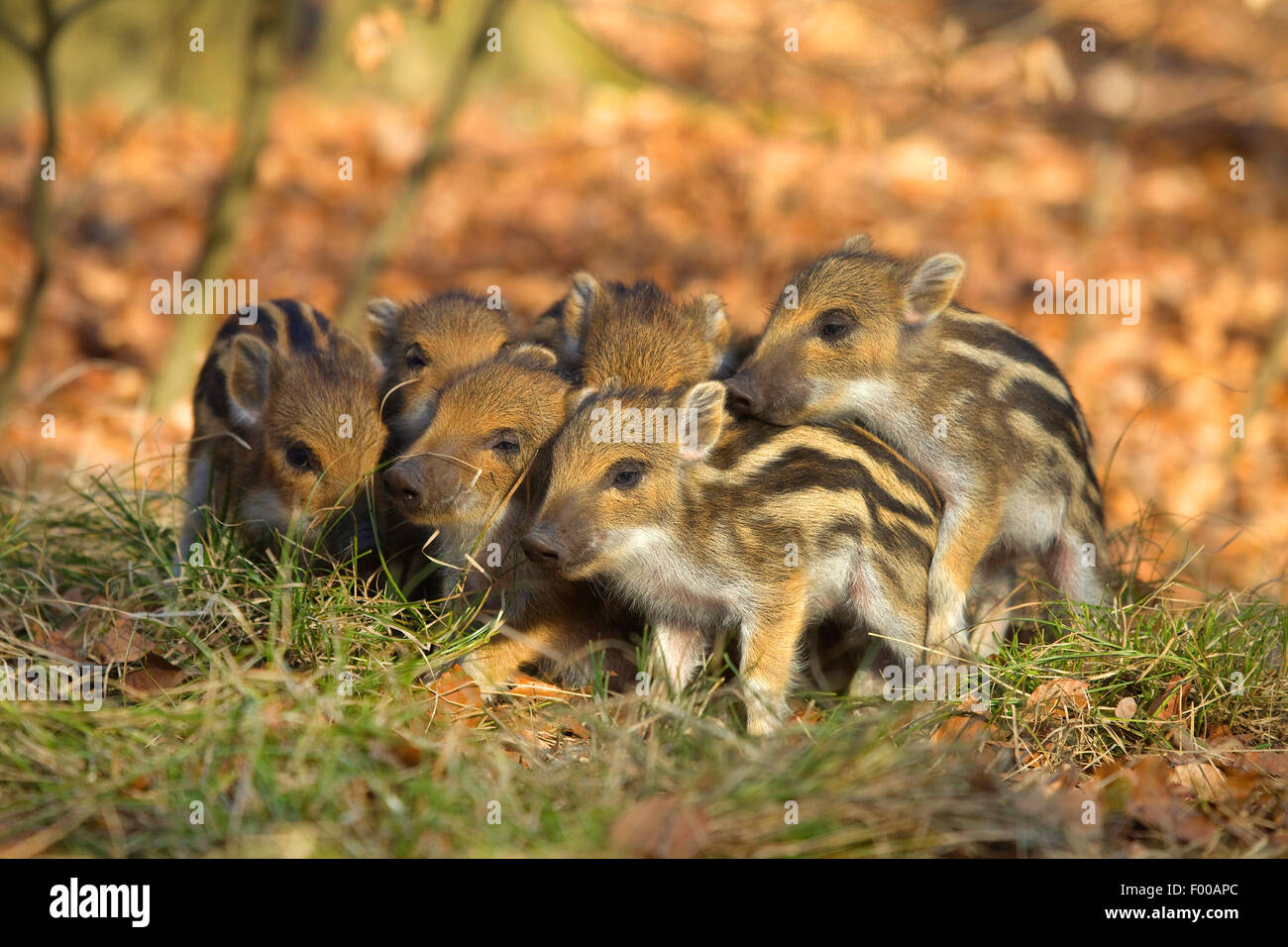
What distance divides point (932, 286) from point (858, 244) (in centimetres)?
50

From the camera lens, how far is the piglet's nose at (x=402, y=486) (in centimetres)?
400

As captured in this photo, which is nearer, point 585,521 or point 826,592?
point 585,521

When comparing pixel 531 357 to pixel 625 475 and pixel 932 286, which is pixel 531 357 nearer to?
pixel 625 475

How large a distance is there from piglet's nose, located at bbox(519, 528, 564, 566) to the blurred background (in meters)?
4.51

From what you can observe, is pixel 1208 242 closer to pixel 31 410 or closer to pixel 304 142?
pixel 304 142

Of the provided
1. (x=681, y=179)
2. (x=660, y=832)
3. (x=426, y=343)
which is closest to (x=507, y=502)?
(x=426, y=343)

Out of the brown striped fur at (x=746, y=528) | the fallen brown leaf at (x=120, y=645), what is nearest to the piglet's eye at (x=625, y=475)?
the brown striped fur at (x=746, y=528)

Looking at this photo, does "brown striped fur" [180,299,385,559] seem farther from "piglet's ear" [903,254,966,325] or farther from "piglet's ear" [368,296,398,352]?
"piglet's ear" [903,254,966,325]

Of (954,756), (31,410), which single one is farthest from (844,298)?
(31,410)

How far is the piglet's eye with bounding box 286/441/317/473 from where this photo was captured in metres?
4.56

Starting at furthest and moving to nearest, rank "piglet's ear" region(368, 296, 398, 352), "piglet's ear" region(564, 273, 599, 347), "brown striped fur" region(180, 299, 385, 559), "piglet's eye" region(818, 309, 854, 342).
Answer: "piglet's ear" region(368, 296, 398, 352), "piglet's ear" region(564, 273, 599, 347), "piglet's eye" region(818, 309, 854, 342), "brown striped fur" region(180, 299, 385, 559)

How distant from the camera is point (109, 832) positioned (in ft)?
10.6

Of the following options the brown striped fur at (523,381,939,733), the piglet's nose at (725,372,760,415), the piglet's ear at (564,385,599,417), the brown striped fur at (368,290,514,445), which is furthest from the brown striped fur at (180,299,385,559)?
the piglet's nose at (725,372,760,415)

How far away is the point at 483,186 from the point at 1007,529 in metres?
9.94
